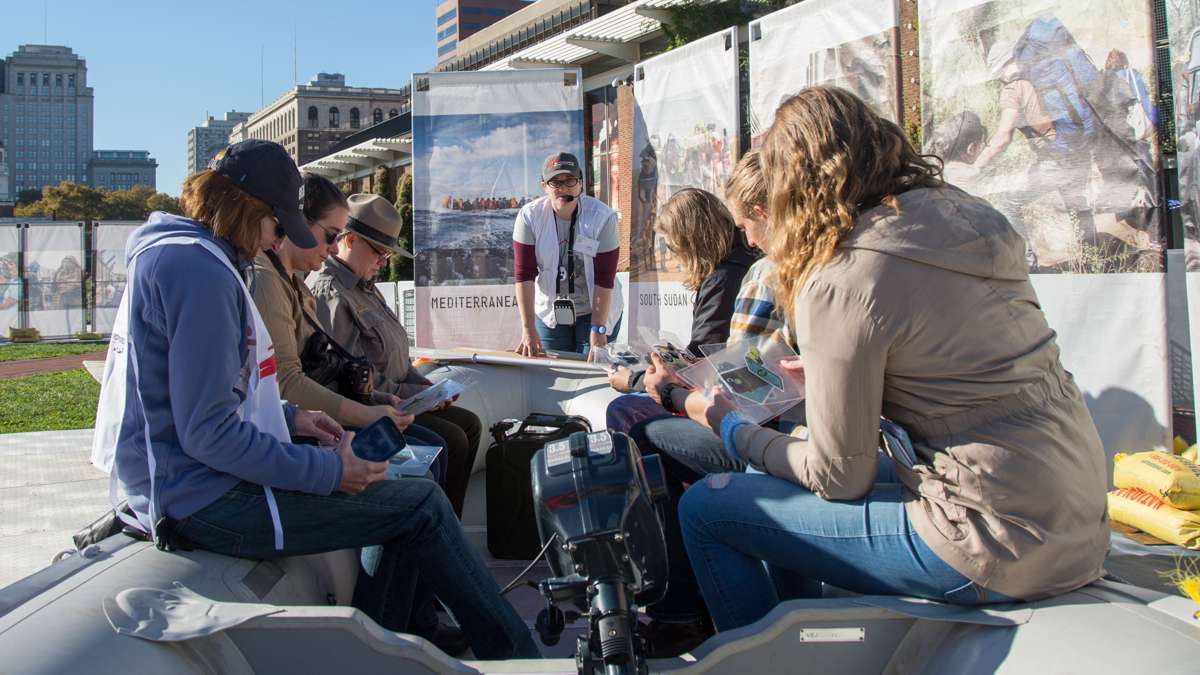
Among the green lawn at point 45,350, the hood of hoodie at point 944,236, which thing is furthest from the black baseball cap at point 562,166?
the green lawn at point 45,350

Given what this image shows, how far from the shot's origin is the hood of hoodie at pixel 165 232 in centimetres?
196

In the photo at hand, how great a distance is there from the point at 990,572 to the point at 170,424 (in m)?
1.68

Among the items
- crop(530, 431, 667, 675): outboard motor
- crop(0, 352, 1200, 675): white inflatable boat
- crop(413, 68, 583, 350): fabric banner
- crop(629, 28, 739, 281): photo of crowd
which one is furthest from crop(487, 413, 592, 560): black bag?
crop(413, 68, 583, 350): fabric banner

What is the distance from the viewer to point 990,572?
1.68m

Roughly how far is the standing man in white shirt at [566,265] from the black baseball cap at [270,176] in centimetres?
291

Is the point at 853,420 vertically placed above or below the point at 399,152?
below

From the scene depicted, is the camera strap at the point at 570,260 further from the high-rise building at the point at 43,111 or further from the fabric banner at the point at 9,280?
the high-rise building at the point at 43,111

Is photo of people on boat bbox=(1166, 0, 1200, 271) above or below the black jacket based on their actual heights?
above

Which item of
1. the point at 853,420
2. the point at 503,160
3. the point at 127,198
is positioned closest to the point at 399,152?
the point at 503,160

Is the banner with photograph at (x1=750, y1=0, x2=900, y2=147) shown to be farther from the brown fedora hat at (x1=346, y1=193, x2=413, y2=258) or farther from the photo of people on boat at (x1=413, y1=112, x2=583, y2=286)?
the brown fedora hat at (x1=346, y1=193, x2=413, y2=258)

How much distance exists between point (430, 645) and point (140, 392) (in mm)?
823

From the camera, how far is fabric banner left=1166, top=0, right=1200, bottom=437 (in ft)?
12.3

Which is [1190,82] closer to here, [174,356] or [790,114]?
[790,114]

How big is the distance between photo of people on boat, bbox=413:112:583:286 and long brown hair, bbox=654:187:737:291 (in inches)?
175
